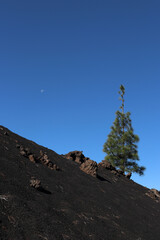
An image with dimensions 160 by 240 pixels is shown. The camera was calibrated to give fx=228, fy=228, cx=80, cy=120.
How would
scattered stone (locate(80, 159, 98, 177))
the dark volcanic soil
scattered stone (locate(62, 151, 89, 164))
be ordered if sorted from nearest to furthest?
the dark volcanic soil
scattered stone (locate(80, 159, 98, 177))
scattered stone (locate(62, 151, 89, 164))

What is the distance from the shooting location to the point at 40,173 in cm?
1314

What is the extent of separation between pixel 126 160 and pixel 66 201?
84.8 feet

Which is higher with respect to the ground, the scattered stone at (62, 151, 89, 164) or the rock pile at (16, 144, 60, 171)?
the scattered stone at (62, 151, 89, 164)

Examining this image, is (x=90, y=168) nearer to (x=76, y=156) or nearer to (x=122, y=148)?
(x=76, y=156)

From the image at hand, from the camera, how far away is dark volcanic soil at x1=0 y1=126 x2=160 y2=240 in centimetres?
759

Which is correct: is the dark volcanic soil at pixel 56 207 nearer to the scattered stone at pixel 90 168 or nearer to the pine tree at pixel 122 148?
the scattered stone at pixel 90 168

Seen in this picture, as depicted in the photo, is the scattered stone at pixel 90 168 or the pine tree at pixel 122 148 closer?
the scattered stone at pixel 90 168

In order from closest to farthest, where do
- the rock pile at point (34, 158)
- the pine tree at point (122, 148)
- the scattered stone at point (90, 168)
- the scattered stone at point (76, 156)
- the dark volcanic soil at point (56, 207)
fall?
the dark volcanic soil at point (56, 207) < the rock pile at point (34, 158) < the scattered stone at point (90, 168) < the scattered stone at point (76, 156) < the pine tree at point (122, 148)

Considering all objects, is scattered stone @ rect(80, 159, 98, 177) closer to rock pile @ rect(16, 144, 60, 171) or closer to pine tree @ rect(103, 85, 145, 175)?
rock pile @ rect(16, 144, 60, 171)

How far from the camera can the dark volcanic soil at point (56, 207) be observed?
7.59 meters

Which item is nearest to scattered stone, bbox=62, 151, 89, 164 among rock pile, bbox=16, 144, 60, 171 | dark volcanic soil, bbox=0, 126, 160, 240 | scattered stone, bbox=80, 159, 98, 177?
scattered stone, bbox=80, 159, 98, 177

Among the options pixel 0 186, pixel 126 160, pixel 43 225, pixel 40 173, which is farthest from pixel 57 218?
pixel 126 160

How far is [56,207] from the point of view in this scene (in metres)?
9.78

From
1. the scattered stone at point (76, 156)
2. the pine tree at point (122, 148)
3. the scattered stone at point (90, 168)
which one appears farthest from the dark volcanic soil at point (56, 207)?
the pine tree at point (122, 148)
